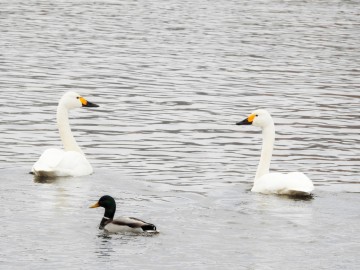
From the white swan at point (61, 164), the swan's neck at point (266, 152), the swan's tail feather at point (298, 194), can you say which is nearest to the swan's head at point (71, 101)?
the white swan at point (61, 164)

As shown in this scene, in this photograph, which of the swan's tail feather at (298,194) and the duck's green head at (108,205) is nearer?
the duck's green head at (108,205)

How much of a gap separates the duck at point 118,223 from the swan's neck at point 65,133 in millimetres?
5187

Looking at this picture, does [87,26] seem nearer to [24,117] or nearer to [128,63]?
[128,63]

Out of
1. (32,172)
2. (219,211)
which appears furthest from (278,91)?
(219,211)

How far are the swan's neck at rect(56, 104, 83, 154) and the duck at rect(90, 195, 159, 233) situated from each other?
5187mm

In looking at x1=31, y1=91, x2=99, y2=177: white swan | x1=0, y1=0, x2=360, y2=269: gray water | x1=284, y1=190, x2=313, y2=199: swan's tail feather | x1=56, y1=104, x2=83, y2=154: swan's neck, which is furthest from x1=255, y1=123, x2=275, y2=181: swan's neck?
x1=56, y1=104, x2=83, y2=154: swan's neck

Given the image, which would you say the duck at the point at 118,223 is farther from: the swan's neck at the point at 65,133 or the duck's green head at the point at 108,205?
the swan's neck at the point at 65,133

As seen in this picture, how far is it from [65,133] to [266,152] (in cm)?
390

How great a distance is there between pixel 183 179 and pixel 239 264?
588 cm

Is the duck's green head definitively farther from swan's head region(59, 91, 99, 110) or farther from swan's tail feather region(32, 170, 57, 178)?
swan's head region(59, 91, 99, 110)

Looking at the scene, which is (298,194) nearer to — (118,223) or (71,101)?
(118,223)

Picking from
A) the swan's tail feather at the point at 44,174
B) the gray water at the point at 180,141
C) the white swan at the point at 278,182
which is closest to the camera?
the gray water at the point at 180,141

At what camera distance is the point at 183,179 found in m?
20.6

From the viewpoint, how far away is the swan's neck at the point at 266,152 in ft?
67.5
